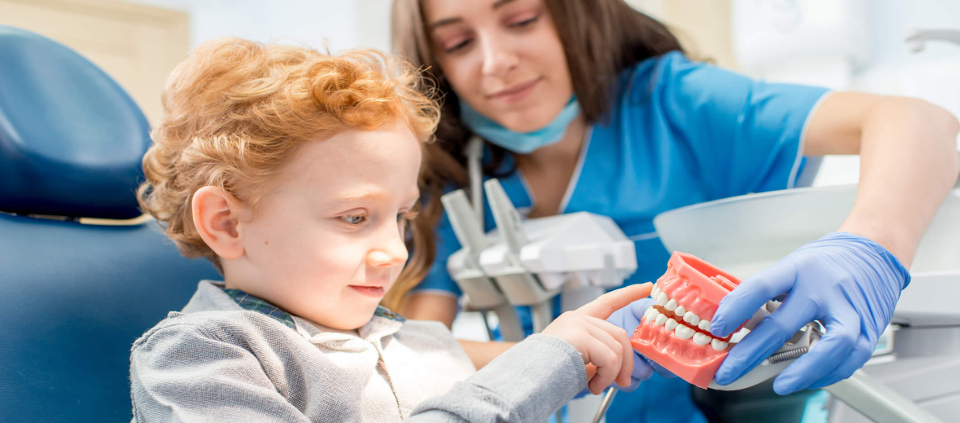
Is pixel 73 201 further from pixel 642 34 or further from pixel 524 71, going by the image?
pixel 642 34

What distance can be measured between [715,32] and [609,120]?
111 cm

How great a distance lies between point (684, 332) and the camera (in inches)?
21.5

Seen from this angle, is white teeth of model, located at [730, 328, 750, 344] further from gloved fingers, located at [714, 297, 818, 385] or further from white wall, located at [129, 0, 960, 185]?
white wall, located at [129, 0, 960, 185]

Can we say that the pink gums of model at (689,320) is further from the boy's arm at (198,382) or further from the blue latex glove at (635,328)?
the boy's arm at (198,382)

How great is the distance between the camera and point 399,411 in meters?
0.64

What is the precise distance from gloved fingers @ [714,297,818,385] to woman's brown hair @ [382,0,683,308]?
25.4 inches

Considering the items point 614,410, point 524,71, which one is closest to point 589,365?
point 614,410

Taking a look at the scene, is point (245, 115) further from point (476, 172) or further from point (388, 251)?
point (476, 172)

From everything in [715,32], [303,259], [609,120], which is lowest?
[715,32]

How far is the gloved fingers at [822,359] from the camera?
51 cm

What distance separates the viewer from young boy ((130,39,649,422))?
53cm

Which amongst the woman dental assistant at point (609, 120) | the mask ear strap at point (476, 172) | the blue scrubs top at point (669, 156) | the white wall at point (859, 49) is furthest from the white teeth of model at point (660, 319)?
the white wall at point (859, 49)

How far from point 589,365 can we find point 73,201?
655 mm

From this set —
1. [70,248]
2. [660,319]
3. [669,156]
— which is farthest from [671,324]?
[70,248]
